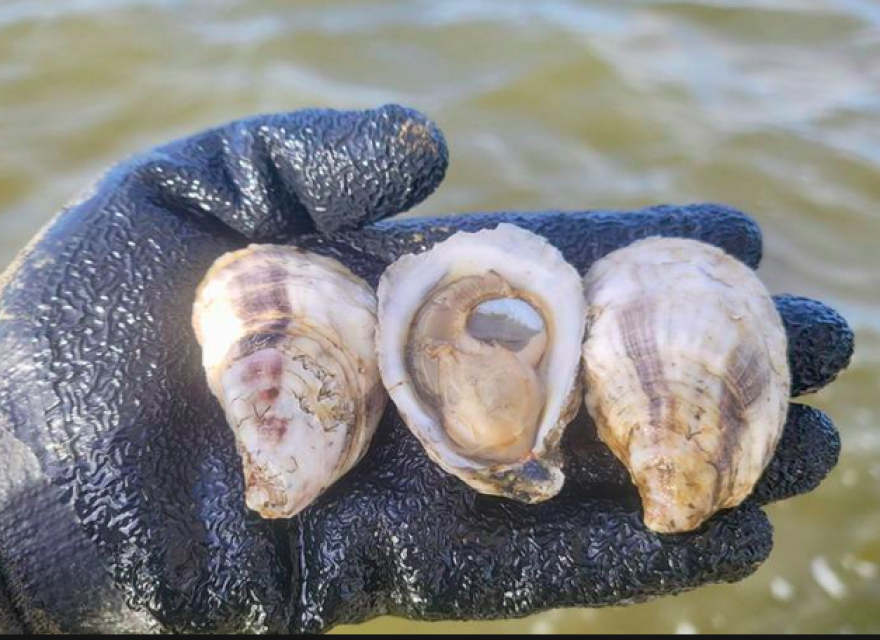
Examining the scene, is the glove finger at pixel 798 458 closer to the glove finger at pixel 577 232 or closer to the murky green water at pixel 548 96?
the glove finger at pixel 577 232

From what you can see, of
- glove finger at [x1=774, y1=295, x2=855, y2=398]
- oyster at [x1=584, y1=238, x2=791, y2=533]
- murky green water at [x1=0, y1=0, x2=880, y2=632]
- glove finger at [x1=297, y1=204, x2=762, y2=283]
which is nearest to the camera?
oyster at [x1=584, y1=238, x2=791, y2=533]

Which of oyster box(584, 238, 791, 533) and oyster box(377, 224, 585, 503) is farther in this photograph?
oyster box(377, 224, 585, 503)

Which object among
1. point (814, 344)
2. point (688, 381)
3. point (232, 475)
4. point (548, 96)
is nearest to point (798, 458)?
point (814, 344)

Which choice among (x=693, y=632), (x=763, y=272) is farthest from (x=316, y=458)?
(x=763, y=272)

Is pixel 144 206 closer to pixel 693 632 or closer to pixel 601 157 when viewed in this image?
pixel 693 632

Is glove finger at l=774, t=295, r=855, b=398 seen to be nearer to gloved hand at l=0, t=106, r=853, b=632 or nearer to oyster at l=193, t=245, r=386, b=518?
gloved hand at l=0, t=106, r=853, b=632

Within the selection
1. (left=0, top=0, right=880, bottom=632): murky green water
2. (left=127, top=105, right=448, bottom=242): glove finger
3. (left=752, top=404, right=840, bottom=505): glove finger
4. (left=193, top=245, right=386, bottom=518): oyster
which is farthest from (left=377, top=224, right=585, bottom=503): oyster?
(left=0, top=0, right=880, bottom=632): murky green water
